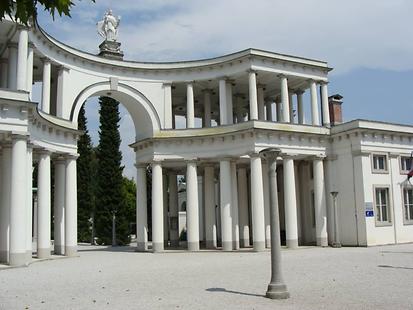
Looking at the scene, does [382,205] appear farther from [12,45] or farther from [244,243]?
[12,45]

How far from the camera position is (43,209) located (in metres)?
27.4

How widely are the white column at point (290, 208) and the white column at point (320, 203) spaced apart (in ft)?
6.98

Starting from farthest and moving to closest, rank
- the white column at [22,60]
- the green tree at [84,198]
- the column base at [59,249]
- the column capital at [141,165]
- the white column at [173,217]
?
the green tree at [84,198] → the white column at [173,217] → the column capital at [141,165] → the column base at [59,249] → the white column at [22,60]

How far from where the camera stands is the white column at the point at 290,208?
106 ft

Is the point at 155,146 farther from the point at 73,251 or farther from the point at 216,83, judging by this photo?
the point at 73,251

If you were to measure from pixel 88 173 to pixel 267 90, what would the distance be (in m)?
25.8

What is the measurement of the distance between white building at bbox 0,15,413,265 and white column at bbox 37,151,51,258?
7cm

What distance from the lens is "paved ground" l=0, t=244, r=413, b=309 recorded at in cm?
1192

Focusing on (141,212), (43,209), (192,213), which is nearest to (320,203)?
(192,213)

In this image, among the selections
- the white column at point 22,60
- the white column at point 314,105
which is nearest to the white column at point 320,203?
the white column at point 314,105

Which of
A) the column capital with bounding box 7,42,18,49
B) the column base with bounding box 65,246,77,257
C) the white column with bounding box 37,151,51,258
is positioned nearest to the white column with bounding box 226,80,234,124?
the white column with bounding box 37,151,51,258

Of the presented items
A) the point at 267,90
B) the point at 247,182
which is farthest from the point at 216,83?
the point at 247,182

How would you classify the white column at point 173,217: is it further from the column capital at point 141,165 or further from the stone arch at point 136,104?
the stone arch at point 136,104

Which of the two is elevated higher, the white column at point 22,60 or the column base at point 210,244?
the white column at point 22,60
